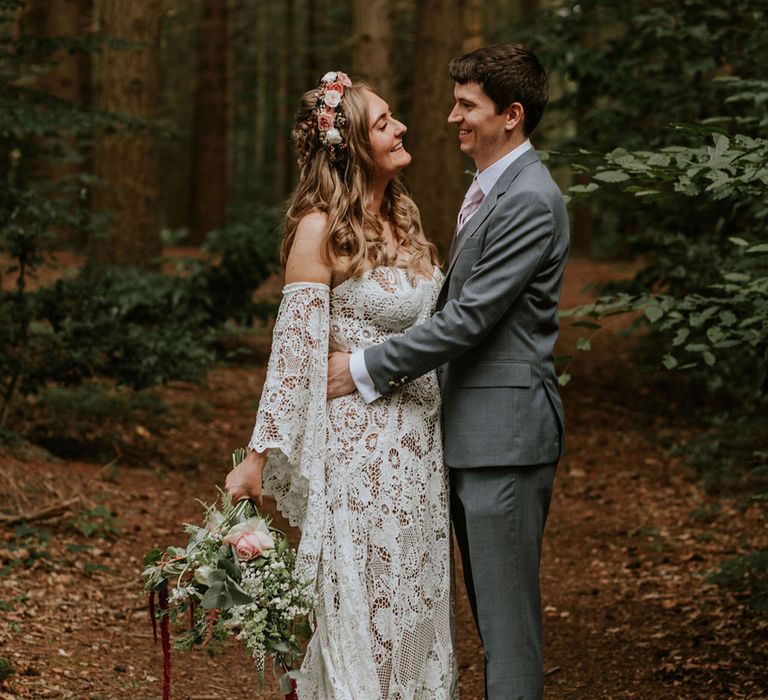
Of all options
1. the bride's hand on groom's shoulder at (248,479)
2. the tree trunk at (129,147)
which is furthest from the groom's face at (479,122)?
the tree trunk at (129,147)

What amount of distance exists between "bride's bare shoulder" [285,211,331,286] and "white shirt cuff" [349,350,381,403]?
255 mm

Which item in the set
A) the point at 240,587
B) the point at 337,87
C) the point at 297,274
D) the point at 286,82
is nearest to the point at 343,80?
the point at 337,87

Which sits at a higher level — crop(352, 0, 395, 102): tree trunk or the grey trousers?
crop(352, 0, 395, 102): tree trunk

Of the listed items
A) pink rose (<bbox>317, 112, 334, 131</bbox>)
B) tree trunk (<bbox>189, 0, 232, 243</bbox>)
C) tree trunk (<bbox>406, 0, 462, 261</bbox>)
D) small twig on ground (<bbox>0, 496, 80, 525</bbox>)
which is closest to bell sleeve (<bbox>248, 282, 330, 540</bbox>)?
pink rose (<bbox>317, 112, 334, 131</bbox>)

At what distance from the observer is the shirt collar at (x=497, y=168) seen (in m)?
3.35

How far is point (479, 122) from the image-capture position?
331cm

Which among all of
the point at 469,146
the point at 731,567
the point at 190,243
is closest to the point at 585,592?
the point at 731,567

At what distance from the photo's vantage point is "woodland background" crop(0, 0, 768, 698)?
4504 mm

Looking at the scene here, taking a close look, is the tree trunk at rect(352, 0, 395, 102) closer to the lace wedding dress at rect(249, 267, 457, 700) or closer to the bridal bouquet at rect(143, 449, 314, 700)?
the lace wedding dress at rect(249, 267, 457, 700)

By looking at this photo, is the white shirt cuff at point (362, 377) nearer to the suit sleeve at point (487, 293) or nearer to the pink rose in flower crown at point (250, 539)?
the suit sleeve at point (487, 293)

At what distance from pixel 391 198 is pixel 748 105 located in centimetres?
402

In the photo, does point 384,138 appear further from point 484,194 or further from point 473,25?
point 473,25

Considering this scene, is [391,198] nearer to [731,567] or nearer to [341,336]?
[341,336]

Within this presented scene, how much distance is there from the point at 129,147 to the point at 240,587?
23.3 ft
